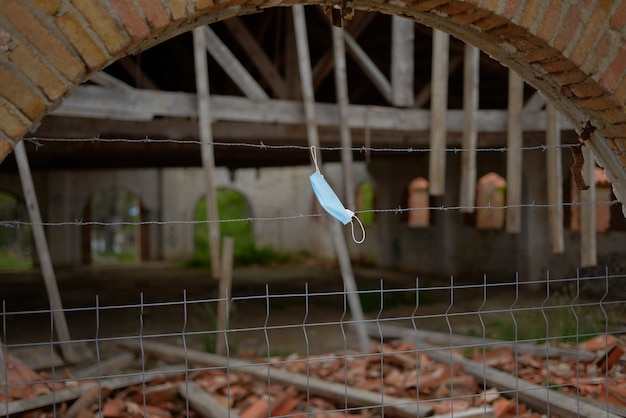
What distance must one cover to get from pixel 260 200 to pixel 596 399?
1612 centimetres

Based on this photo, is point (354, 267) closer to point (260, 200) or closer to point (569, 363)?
point (260, 200)

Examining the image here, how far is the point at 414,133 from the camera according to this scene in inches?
329

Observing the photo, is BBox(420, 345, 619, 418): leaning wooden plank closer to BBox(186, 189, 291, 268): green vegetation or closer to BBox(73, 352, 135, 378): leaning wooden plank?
BBox(73, 352, 135, 378): leaning wooden plank

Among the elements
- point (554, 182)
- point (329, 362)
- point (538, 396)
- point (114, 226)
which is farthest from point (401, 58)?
point (114, 226)

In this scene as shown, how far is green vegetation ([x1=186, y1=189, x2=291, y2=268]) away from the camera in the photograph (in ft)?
58.9

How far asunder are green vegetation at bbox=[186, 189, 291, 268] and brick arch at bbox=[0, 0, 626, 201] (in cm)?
1498

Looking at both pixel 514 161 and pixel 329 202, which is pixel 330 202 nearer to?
pixel 329 202

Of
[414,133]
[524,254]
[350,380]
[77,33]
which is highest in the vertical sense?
[414,133]

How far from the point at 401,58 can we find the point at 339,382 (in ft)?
13.6

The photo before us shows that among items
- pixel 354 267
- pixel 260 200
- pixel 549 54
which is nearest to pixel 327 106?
pixel 549 54

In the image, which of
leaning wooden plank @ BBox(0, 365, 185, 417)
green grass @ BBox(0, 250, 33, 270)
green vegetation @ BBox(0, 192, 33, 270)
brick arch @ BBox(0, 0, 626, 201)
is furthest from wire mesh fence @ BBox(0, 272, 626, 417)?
green vegetation @ BBox(0, 192, 33, 270)

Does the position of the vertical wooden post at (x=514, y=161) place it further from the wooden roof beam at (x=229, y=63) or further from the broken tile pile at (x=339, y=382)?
the wooden roof beam at (x=229, y=63)

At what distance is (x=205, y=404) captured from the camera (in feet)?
15.6

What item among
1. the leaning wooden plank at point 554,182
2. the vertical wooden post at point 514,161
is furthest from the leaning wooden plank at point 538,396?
the leaning wooden plank at point 554,182
